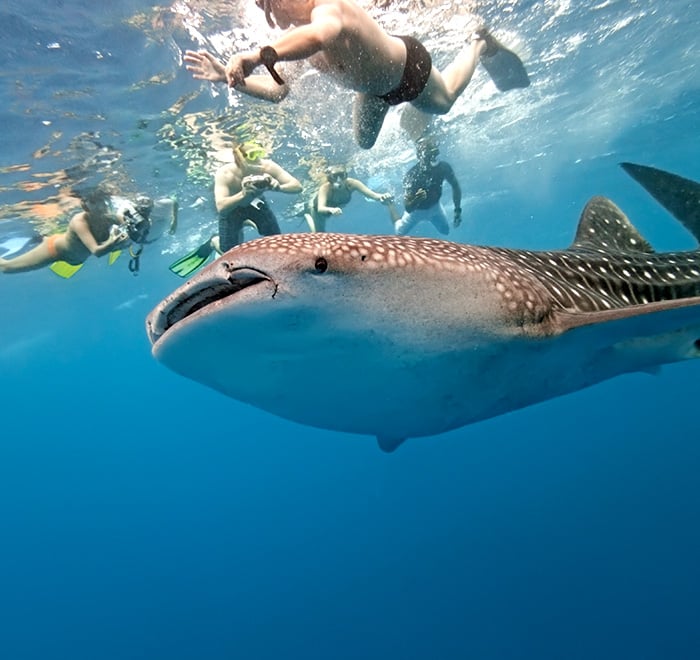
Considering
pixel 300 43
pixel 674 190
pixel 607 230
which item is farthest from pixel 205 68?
pixel 674 190

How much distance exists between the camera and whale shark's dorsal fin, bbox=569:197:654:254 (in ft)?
17.4

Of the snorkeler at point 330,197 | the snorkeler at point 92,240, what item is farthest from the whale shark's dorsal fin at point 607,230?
the snorkeler at point 92,240

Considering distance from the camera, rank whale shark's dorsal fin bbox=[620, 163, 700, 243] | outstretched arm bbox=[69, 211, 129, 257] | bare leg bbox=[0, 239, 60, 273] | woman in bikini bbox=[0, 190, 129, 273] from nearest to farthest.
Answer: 1. whale shark's dorsal fin bbox=[620, 163, 700, 243]
2. outstretched arm bbox=[69, 211, 129, 257]
3. woman in bikini bbox=[0, 190, 129, 273]
4. bare leg bbox=[0, 239, 60, 273]

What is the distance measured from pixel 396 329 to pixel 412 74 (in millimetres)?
6760

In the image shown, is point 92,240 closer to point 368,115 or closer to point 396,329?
point 368,115

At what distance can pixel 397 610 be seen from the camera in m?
16.2

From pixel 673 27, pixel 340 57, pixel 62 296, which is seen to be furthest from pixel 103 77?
pixel 62 296

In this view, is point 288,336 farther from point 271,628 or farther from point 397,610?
point 271,628

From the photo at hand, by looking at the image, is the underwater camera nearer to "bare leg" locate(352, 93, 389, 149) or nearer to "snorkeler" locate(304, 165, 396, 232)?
"snorkeler" locate(304, 165, 396, 232)

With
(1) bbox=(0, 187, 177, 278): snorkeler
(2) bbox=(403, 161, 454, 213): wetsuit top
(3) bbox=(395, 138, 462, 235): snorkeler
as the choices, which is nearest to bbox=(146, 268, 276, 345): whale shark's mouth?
(1) bbox=(0, 187, 177, 278): snorkeler

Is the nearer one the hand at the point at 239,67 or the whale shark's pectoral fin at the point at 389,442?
the whale shark's pectoral fin at the point at 389,442

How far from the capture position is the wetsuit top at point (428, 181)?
1423cm

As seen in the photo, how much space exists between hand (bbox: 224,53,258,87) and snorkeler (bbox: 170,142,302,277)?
12.1 feet

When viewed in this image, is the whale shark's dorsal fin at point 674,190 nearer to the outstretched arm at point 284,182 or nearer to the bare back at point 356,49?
the bare back at point 356,49
